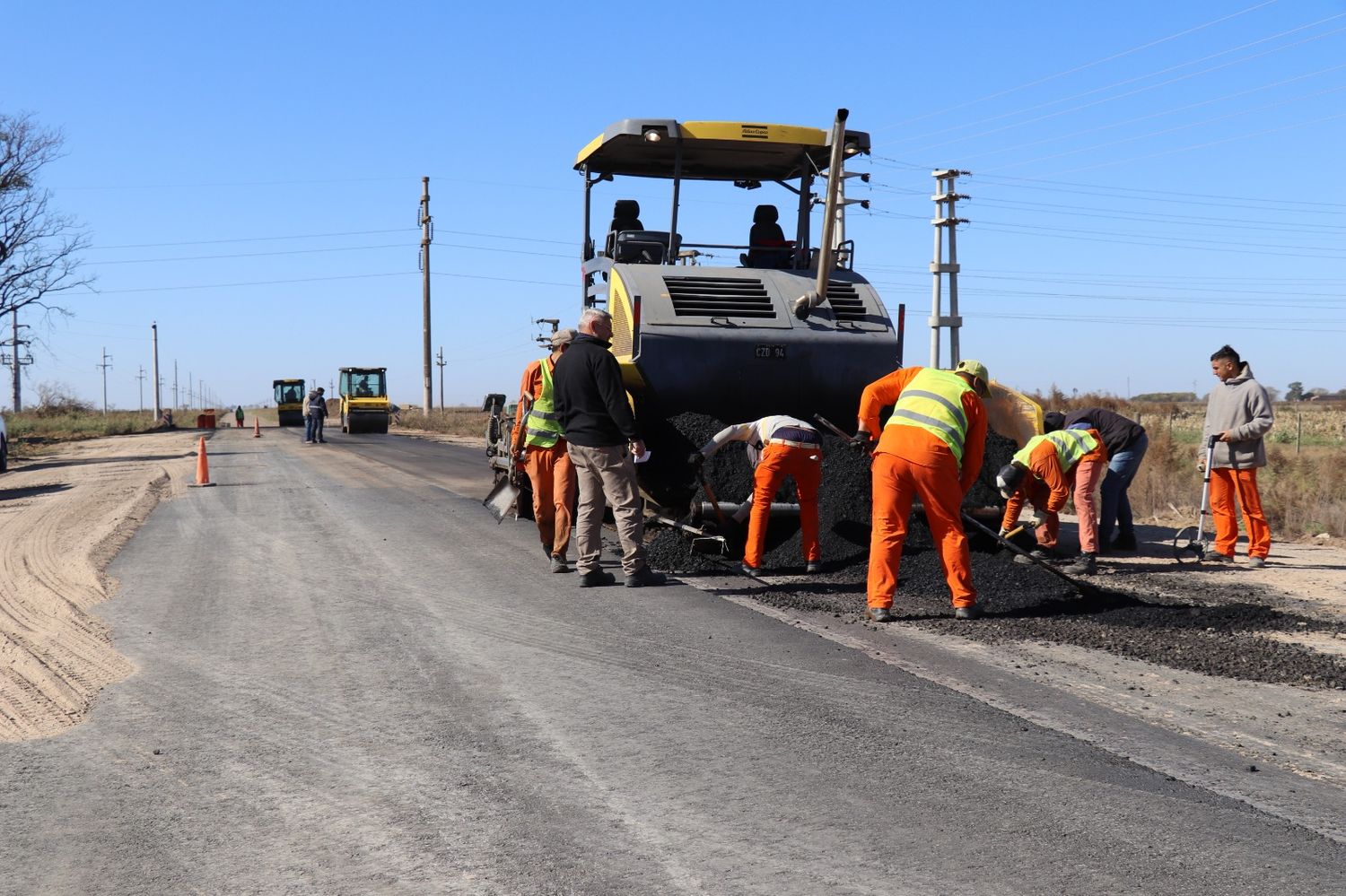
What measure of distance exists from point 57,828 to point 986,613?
4.96 metres

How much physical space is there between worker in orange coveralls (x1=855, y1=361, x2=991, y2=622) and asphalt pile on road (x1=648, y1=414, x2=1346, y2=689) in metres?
0.25

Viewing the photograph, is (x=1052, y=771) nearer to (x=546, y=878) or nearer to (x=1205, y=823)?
(x=1205, y=823)

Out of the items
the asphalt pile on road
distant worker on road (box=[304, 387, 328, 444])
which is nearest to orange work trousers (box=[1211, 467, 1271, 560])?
the asphalt pile on road

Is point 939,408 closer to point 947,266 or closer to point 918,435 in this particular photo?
point 918,435

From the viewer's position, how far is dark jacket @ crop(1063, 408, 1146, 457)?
9844 mm

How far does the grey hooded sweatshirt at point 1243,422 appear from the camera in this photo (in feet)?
29.4

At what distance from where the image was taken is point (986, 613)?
6824 mm

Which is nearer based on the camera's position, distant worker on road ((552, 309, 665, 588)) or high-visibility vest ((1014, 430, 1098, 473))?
distant worker on road ((552, 309, 665, 588))

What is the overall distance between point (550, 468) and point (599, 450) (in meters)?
0.88

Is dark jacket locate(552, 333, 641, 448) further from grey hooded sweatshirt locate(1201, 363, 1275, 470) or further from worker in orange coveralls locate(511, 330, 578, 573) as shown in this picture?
grey hooded sweatshirt locate(1201, 363, 1275, 470)

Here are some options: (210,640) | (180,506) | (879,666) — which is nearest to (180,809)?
(210,640)

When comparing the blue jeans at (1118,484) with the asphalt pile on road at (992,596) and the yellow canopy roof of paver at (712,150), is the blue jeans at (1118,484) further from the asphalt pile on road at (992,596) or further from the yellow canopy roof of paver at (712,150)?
the yellow canopy roof of paver at (712,150)

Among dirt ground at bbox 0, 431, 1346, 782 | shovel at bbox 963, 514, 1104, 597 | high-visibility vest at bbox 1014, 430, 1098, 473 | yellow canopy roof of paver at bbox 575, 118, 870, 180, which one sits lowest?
dirt ground at bbox 0, 431, 1346, 782

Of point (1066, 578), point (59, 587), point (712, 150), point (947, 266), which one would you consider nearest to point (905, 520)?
point (1066, 578)
